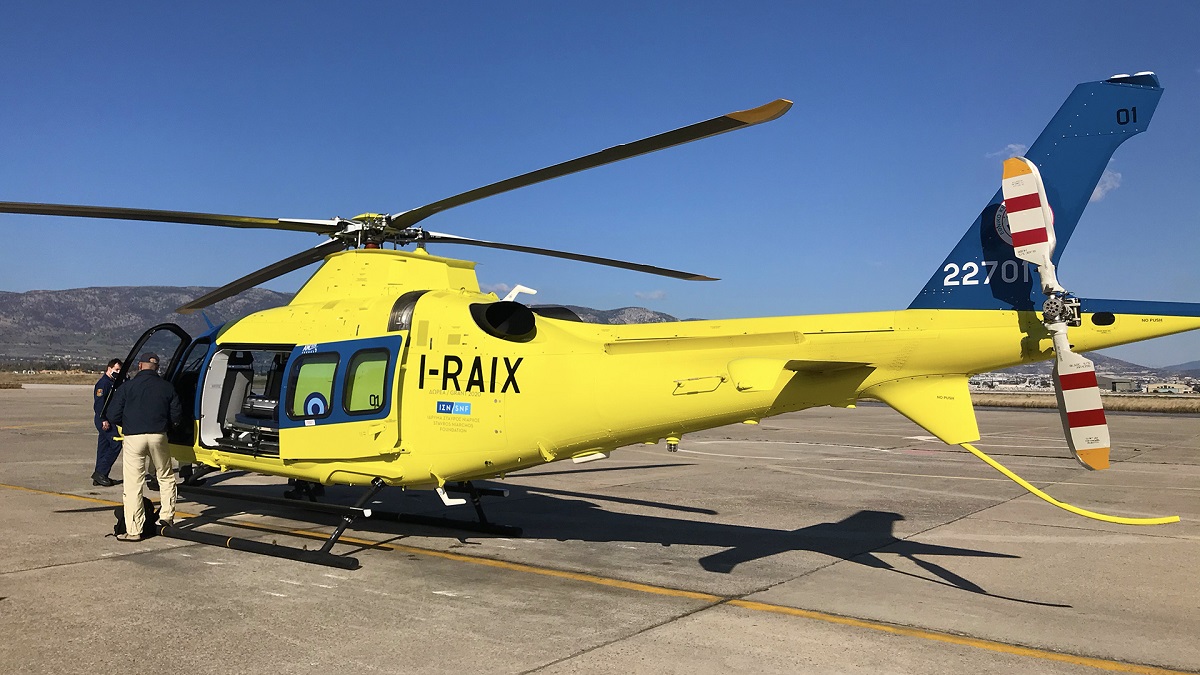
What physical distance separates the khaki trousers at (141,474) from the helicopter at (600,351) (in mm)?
293

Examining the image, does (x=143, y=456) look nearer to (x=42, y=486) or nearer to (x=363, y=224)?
(x=363, y=224)

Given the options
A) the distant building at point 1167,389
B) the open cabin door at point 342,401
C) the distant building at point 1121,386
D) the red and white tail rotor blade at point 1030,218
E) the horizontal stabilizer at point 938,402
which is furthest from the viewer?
the distant building at point 1121,386

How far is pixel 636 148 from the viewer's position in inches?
227

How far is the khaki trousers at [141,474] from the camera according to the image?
829 cm

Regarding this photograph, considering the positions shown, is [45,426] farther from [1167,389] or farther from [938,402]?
[1167,389]

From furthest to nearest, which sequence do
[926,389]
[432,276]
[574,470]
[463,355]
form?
[574,470] < [432,276] < [463,355] < [926,389]

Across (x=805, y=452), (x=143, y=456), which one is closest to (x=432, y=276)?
(x=143, y=456)

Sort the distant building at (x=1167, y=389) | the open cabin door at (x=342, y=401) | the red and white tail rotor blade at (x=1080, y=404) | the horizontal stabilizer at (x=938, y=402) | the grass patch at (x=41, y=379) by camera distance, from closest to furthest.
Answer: the red and white tail rotor blade at (x=1080, y=404), the horizontal stabilizer at (x=938, y=402), the open cabin door at (x=342, y=401), the grass patch at (x=41, y=379), the distant building at (x=1167, y=389)

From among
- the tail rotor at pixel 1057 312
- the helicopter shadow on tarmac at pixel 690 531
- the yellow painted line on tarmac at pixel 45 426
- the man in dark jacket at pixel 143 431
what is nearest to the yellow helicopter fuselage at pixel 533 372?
the tail rotor at pixel 1057 312

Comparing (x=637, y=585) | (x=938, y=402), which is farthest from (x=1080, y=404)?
(x=637, y=585)

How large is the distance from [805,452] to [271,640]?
569 inches

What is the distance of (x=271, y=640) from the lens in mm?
5234

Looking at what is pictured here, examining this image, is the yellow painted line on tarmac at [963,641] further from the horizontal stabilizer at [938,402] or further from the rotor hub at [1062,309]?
the rotor hub at [1062,309]

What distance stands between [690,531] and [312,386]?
441 centimetres
